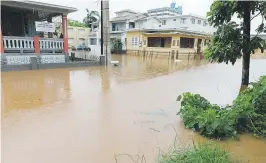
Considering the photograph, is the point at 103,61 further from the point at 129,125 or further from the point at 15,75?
the point at 129,125

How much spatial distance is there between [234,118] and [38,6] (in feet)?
32.5

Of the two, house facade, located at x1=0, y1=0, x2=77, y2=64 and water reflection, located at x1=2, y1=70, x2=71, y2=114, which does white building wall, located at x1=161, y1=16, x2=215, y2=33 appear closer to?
house facade, located at x1=0, y1=0, x2=77, y2=64

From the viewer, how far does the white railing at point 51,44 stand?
10984mm

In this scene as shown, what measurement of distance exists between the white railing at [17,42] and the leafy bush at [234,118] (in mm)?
9022

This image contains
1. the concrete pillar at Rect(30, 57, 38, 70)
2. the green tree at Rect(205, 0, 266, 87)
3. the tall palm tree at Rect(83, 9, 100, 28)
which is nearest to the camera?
the green tree at Rect(205, 0, 266, 87)

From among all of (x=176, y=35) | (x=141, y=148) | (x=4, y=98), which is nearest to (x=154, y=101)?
(x=141, y=148)

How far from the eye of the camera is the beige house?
98.9 ft

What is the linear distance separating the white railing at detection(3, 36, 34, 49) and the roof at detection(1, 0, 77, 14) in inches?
55.5

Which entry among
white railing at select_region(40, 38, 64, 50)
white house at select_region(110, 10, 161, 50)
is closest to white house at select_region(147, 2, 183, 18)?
white house at select_region(110, 10, 161, 50)

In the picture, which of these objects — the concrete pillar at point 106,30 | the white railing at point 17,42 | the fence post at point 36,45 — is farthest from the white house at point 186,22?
the white railing at point 17,42

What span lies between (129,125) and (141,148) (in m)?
0.85

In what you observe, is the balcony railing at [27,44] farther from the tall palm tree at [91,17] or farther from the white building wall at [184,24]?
the tall palm tree at [91,17]

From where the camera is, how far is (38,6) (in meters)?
10.3

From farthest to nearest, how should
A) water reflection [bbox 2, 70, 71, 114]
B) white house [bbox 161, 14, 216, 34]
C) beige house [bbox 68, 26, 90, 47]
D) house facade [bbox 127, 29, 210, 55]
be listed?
beige house [bbox 68, 26, 90, 47], white house [bbox 161, 14, 216, 34], house facade [bbox 127, 29, 210, 55], water reflection [bbox 2, 70, 71, 114]
